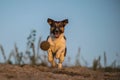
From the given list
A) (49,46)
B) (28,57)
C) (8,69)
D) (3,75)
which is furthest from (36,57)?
(3,75)

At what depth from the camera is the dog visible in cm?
1061

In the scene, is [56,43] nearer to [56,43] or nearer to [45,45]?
[56,43]

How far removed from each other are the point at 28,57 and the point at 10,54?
643mm

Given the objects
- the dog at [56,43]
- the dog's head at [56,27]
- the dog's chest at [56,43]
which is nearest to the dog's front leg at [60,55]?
the dog at [56,43]

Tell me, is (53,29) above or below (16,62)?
above

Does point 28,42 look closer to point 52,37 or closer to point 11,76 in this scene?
point 52,37

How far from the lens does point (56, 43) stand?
424 inches

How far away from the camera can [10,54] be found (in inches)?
353

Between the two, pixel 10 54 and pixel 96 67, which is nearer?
pixel 10 54

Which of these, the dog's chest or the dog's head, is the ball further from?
the dog's head

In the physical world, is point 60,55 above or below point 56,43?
below

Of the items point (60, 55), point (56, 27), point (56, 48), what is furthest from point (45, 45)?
point (56, 27)

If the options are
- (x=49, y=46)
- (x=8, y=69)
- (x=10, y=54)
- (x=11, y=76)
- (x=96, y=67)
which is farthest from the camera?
(x=49, y=46)

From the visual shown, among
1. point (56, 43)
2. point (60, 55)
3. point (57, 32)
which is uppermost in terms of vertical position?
point (57, 32)
